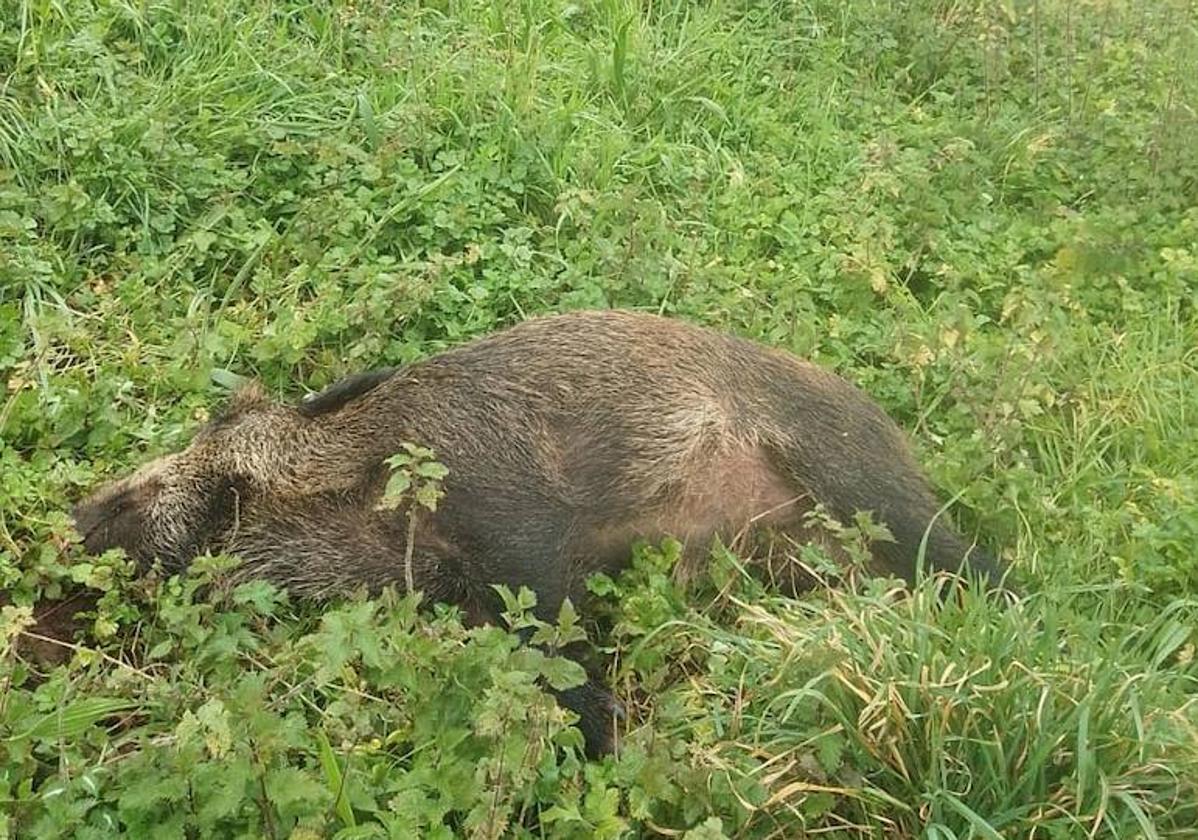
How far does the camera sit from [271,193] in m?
5.17

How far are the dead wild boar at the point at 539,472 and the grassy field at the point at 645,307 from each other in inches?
6.7

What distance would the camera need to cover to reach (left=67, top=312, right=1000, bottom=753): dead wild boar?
3734 mm

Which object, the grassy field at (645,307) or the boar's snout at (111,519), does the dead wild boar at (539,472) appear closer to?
the boar's snout at (111,519)

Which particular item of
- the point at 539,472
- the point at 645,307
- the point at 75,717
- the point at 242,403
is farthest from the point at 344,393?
the point at 75,717

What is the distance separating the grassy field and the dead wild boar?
0.56 feet

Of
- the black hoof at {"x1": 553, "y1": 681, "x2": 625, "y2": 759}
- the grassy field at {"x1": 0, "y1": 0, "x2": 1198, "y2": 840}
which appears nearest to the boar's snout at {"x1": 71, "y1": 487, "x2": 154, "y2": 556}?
the grassy field at {"x1": 0, "y1": 0, "x2": 1198, "y2": 840}

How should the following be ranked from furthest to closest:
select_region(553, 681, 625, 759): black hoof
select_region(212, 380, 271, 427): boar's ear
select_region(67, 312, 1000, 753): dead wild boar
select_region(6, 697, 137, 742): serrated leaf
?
1. select_region(212, 380, 271, 427): boar's ear
2. select_region(67, 312, 1000, 753): dead wild boar
3. select_region(553, 681, 625, 759): black hoof
4. select_region(6, 697, 137, 742): serrated leaf

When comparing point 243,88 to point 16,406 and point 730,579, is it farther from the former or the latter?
point 730,579

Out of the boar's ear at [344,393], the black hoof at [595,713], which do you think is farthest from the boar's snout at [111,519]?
the black hoof at [595,713]

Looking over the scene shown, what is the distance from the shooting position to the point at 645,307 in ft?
15.9

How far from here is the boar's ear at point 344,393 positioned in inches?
162

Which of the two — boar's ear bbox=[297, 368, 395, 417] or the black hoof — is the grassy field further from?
Answer: boar's ear bbox=[297, 368, 395, 417]

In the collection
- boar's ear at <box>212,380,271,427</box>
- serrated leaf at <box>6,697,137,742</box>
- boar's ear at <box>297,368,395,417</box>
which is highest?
boar's ear at <box>297,368,395,417</box>

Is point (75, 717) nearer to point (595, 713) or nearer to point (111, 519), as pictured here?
point (111, 519)
